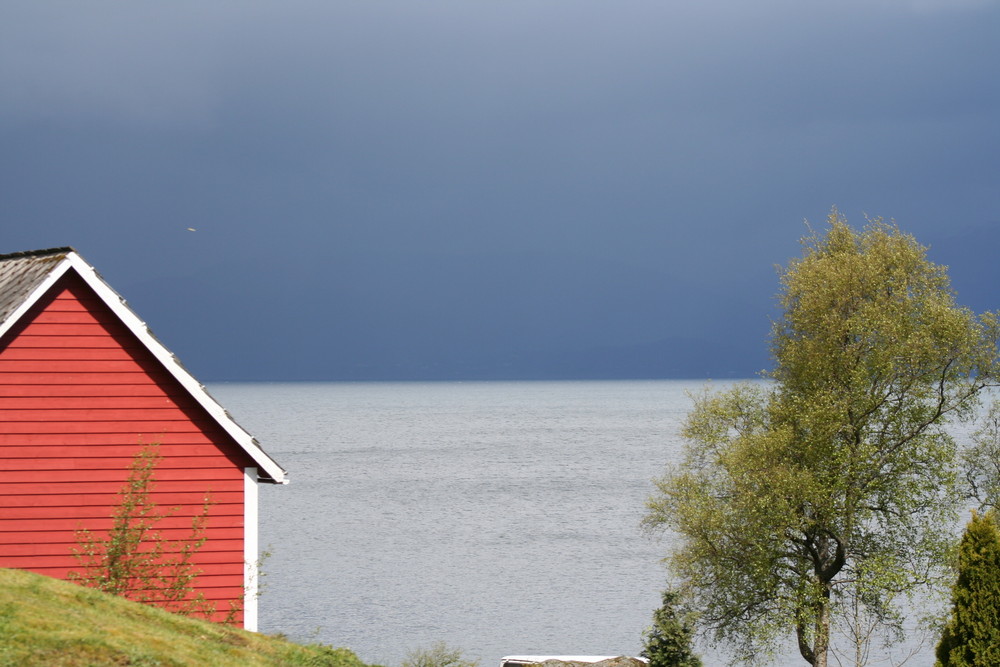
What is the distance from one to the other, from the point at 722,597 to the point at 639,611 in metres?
24.9

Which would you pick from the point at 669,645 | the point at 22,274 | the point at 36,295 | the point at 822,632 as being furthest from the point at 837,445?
the point at 36,295

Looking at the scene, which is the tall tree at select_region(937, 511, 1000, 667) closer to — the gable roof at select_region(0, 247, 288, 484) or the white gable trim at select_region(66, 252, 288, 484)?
the gable roof at select_region(0, 247, 288, 484)

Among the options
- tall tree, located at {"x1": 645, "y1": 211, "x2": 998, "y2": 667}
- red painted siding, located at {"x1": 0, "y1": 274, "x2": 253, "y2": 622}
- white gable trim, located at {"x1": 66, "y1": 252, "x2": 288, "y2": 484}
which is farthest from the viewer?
tall tree, located at {"x1": 645, "y1": 211, "x2": 998, "y2": 667}

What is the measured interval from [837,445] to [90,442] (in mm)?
30416

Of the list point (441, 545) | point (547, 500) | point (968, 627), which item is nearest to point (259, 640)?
point (968, 627)

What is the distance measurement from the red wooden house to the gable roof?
0.03 m

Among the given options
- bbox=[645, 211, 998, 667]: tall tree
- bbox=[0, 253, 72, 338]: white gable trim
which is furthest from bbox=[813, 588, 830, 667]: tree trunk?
bbox=[0, 253, 72, 338]: white gable trim

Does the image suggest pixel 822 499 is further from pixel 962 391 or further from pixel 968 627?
pixel 968 627

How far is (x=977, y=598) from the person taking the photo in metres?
21.7

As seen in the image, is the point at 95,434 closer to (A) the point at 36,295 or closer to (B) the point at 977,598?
(A) the point at 36,295

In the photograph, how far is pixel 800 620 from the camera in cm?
4309

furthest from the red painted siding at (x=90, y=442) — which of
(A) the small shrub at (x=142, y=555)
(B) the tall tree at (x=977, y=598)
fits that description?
(B) the tall tree at (x=977, y=598)

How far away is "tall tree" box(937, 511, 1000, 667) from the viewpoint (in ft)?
70.4

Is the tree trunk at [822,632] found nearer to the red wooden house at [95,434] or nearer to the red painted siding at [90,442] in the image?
the red wooden house at [95,434]
